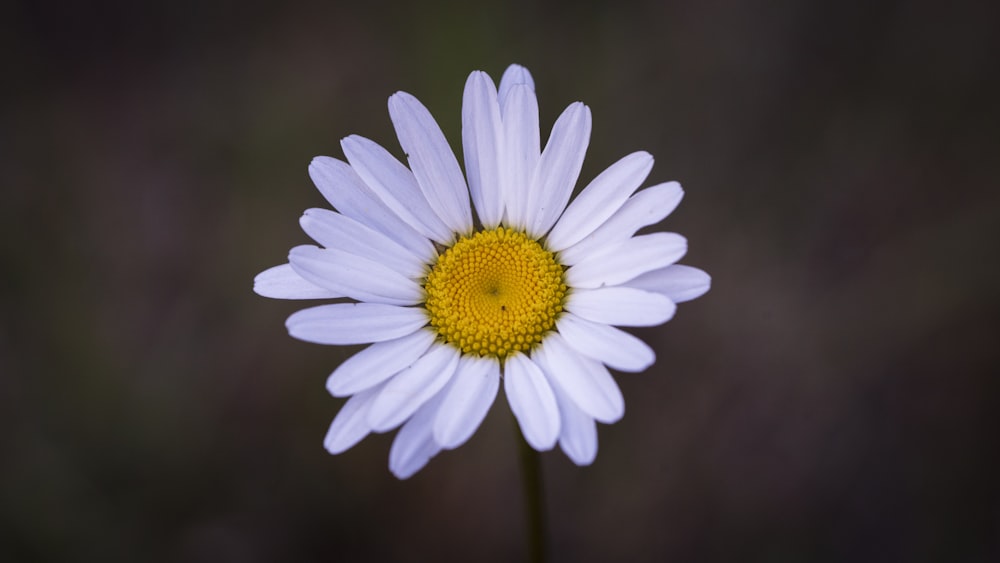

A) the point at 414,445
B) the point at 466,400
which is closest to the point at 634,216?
the point at 466,400

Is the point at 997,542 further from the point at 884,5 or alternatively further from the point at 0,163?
the point at 0,163

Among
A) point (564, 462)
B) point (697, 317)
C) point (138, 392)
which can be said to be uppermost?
point (697, 317)

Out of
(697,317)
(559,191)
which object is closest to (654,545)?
(697,317)

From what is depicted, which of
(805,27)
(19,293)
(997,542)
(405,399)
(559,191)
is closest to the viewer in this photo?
(405,399)

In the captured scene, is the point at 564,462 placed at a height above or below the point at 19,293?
below

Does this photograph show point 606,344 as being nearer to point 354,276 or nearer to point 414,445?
point 414,445
